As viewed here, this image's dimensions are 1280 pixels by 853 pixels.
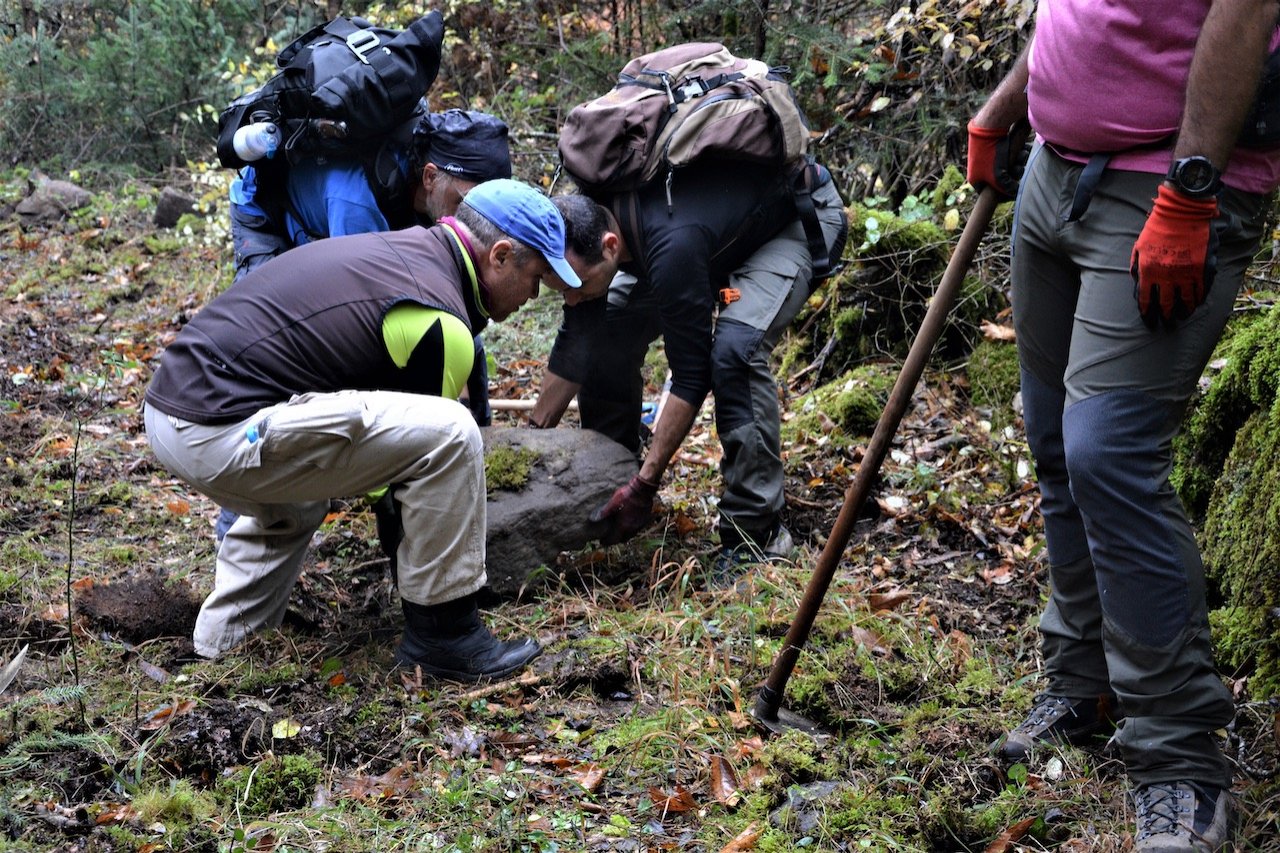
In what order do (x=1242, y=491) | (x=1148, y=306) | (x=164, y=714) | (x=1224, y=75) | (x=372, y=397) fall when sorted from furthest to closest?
(x=372, y=397) → (x=1242, y=491) → (x=164, y=714) → (x=1148, y=306) → (x=1224, y=75)

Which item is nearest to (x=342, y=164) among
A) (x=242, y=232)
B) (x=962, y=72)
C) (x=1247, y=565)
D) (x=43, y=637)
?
(x=242, y=232)

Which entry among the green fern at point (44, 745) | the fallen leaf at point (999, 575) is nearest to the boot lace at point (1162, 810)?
the fallen leaf at point (999, 575)

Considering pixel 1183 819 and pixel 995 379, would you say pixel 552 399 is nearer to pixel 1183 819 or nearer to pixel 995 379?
pixel 995 379

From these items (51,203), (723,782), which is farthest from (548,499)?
(51,203)

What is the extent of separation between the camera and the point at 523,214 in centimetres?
405

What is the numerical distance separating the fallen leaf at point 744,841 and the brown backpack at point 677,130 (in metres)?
2.64

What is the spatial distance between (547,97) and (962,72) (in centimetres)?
400

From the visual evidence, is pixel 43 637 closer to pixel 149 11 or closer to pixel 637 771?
pixel 637 771

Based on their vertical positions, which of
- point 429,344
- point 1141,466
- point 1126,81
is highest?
point 1126,81

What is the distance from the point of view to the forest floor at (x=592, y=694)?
2992 mm

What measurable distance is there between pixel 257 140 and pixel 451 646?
2203 millimetres

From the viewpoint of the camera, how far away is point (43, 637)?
411 cm

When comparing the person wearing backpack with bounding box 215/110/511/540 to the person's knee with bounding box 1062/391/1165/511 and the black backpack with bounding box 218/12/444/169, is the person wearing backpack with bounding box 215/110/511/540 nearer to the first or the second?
the black backpack with bounding box 218/12/444/169

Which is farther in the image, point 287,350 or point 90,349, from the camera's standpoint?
point 90,349
